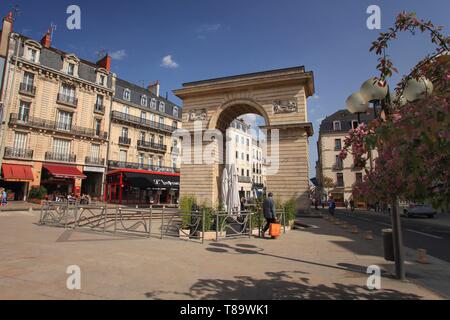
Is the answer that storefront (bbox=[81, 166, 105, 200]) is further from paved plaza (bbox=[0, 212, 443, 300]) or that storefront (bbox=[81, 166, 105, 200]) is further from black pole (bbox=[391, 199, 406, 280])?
black pole (bbox=[391, 199, 406, 280])

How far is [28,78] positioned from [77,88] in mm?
4401

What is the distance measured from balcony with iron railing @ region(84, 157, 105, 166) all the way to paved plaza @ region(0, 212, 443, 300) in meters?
21.7

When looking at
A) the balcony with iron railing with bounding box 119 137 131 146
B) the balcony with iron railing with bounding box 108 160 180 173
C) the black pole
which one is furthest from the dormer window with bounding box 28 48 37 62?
the black pole

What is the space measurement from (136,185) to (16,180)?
10390 mm

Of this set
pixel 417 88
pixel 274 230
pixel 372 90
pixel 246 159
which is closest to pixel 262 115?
pixel 274 230

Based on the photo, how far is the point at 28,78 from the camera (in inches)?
979

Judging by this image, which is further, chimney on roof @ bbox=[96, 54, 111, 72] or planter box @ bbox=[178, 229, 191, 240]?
chimney on roof @ bbox=[96, 54, 111, 72]

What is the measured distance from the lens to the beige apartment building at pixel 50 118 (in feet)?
77.7

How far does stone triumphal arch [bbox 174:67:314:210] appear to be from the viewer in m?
18.2

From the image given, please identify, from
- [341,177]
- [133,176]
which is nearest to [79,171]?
[133,176]

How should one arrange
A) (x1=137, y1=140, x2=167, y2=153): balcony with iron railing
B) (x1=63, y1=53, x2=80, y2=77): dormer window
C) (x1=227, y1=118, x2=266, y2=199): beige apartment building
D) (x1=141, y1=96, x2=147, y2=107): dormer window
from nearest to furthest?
(x1=63, y1=53, x2=80, y2=77): dormer window → (x1=137, y1=140, x2=167, y2=153): balcony with iron railing → (x1=141, y1=96, x2=147, y2=107): dormer window → (x1=227, y1=118, x2=266, y2=199): beige apartment building

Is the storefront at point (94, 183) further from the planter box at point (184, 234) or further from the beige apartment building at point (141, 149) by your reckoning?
the planter box at point (184, 234)

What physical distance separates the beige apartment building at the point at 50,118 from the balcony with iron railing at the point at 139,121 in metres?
1.25
